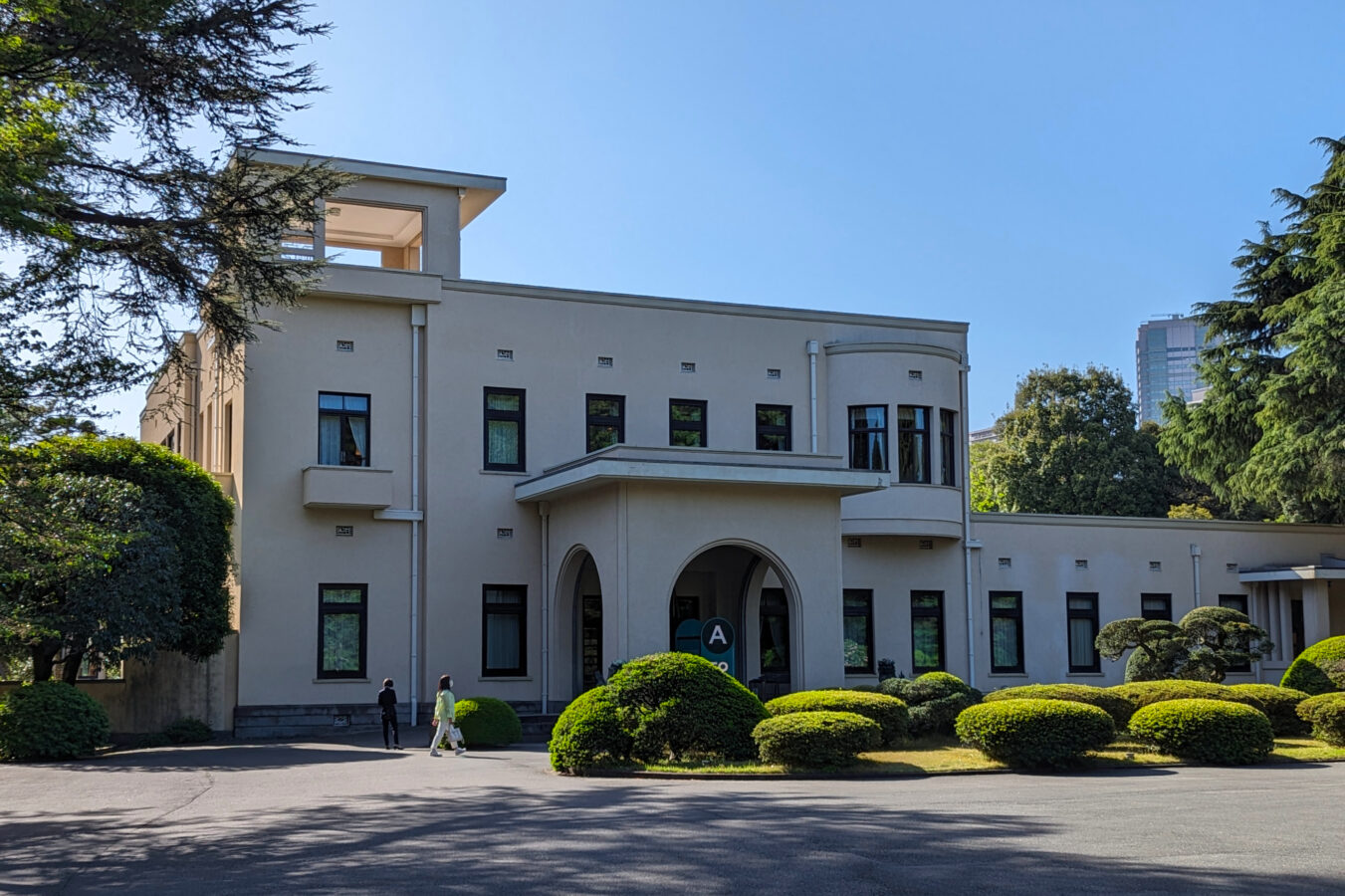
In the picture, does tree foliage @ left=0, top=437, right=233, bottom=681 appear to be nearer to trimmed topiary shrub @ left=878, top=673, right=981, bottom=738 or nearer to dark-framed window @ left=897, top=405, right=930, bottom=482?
trimmed topiary shrub @ left=878, top=673, right=981, bottom=738

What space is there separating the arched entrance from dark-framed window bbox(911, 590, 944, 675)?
2999 millimetres

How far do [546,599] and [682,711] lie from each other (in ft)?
32.2

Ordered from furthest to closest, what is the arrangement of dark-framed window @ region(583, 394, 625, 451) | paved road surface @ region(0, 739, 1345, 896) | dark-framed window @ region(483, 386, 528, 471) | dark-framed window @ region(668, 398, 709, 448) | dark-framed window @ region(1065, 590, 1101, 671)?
dark-framed window @ region(1065, 590, 1101, 671)
dark-framed window @ region(668, 398, 709, 448)
dark-framed window @ region(583, 394, 625, 451)
dark-framed window @ region(483, 386, 528, 471)
paved road surface @ region(0, 739, 1345, 896)

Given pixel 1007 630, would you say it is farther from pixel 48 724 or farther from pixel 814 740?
pixel 48 724

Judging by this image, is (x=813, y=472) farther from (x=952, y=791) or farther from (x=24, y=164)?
(x=24, y=164)

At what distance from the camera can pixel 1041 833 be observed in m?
11.6

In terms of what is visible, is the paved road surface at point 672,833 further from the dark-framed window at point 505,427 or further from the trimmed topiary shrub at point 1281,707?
the dark-framed window at point 505,427

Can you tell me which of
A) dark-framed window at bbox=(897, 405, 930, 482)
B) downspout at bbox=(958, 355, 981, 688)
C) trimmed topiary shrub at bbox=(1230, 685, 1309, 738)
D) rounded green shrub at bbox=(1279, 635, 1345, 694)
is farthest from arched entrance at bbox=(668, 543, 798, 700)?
rounded green shrub at bbox=(1279, 635, 1345, 694)

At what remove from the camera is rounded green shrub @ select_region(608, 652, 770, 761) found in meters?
18.0

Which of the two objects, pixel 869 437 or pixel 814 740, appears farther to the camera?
pixel 869 437

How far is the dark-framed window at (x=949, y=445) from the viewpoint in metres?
30.4

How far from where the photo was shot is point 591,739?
17.8 metres

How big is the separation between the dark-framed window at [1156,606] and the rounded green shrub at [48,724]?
23678 millimetres

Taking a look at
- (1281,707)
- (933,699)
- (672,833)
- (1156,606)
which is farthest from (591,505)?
(1156,606)
